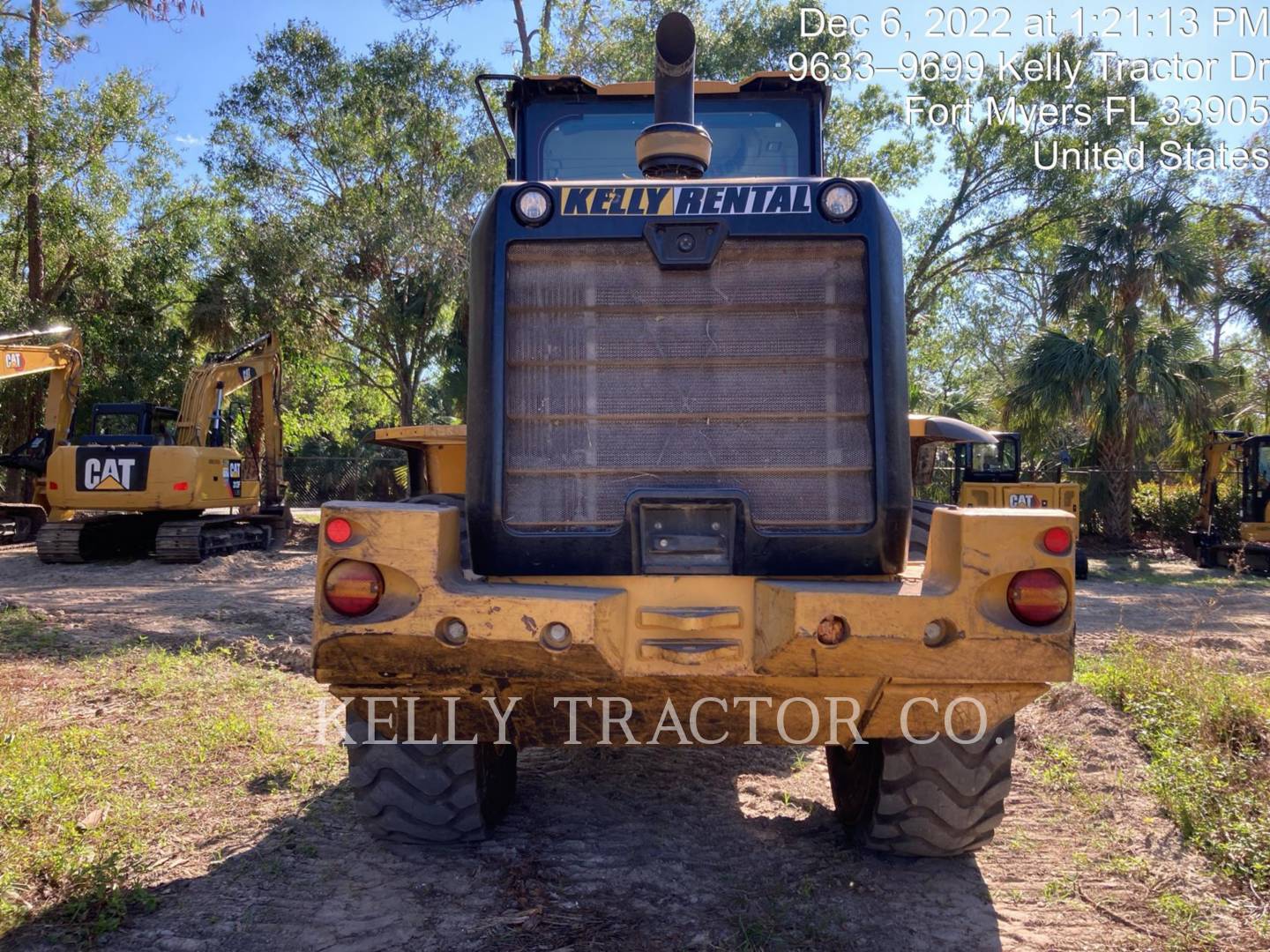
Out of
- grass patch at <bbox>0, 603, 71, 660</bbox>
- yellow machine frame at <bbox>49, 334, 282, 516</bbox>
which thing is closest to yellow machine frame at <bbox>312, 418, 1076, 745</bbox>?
grass patch at <bbox>0, 603, 71, 660</bbox>

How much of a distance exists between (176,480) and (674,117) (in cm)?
1285

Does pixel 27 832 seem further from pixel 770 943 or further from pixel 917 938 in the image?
pixel 917 938

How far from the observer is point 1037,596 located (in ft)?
9.88

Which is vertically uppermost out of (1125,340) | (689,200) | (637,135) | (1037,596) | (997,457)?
(1125,340)

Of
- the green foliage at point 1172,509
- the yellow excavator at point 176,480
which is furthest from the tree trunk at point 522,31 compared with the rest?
the green foliage at point 1172,509

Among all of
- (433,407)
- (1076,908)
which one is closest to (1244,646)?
(1076,908)

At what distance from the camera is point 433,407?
38.8 m

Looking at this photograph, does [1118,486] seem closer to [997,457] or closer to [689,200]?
[997,457]

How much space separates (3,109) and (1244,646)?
2315 centimetres

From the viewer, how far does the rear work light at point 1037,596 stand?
Answer: 3.00 m

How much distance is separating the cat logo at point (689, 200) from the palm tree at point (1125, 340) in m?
17.8

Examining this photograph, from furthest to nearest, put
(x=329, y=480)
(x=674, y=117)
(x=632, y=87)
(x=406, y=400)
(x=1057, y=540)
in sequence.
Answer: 1. (x=329, y=480)
2. (x=406, y=400)
3. (x=632, y=87)
4. (x=674, y=117)
5. (x=1057, y=540)

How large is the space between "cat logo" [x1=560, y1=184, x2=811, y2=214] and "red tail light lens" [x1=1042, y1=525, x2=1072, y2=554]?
1316 mm

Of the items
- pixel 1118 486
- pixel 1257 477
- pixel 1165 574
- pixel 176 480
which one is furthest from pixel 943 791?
pixel 1118 486
